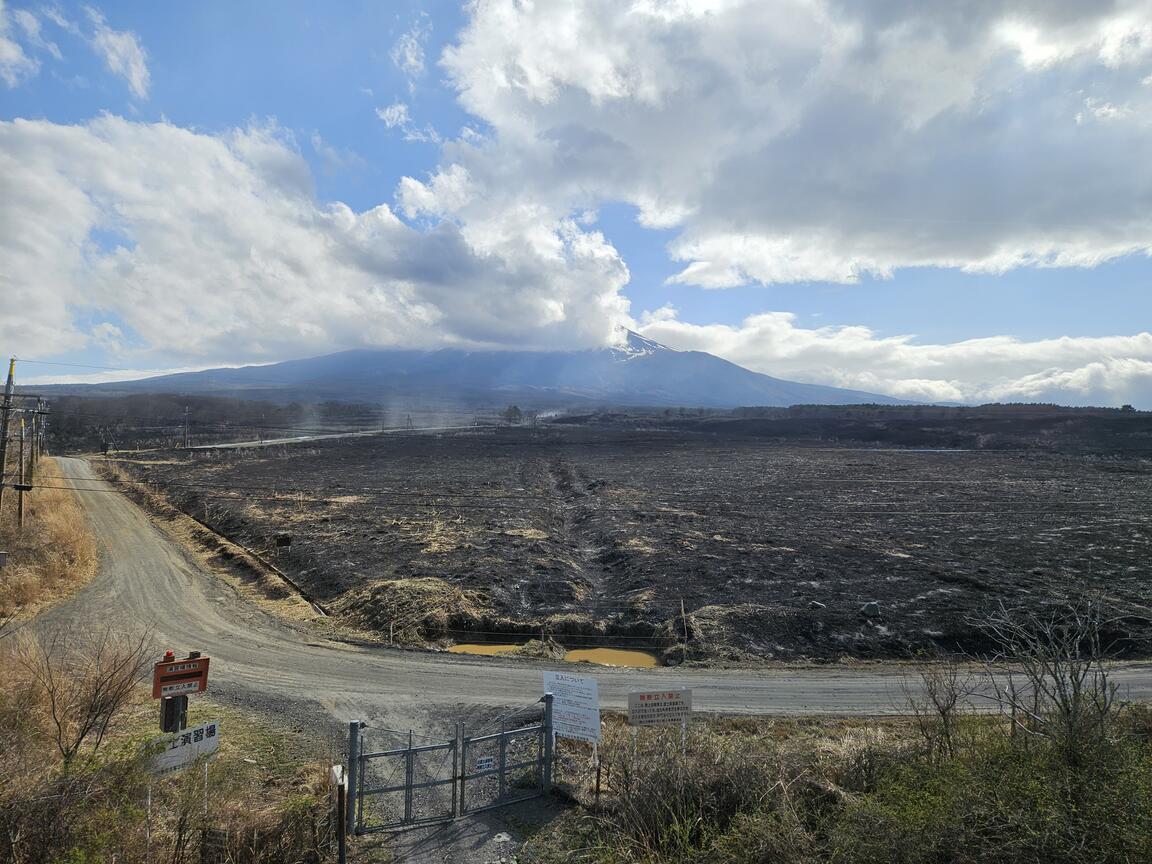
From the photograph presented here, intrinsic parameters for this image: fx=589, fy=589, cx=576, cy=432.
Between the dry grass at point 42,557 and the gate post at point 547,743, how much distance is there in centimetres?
1874

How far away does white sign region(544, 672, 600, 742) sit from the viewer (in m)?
9.77

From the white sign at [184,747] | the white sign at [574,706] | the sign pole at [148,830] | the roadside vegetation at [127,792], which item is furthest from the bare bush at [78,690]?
the white sign at [574,706]

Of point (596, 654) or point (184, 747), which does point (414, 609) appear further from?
point (184, 747)

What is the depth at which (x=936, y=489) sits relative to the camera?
51.2 metres

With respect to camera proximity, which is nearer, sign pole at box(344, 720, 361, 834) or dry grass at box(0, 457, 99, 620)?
sign pole at box(344, 720, 361, 834)

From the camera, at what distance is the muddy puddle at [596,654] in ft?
62.3

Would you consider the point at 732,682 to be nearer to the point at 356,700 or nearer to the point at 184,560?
the point at 356,700

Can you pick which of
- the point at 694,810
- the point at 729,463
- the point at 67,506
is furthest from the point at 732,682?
the point at 729,463

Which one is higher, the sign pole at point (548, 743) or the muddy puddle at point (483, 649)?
the sign pole at point (548, 743)

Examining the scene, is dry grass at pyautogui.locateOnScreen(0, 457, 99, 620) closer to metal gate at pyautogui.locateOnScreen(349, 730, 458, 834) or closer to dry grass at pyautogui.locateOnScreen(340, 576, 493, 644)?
dry grass at pyautogui.locateOnScreen(340, 576, 493, 644)

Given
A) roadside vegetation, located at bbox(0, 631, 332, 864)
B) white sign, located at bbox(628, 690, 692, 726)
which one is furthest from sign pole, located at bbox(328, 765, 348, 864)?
white sign, located at bbox(628, 690, 692, 726)

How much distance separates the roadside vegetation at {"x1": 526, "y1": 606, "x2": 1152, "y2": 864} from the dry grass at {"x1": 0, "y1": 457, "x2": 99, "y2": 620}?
A: 20867 mm

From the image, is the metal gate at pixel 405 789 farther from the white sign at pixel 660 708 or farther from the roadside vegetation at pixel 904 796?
the white sign at pixel 660 708

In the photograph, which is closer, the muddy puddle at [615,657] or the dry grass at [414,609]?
the muddy puddle at [615,657]
